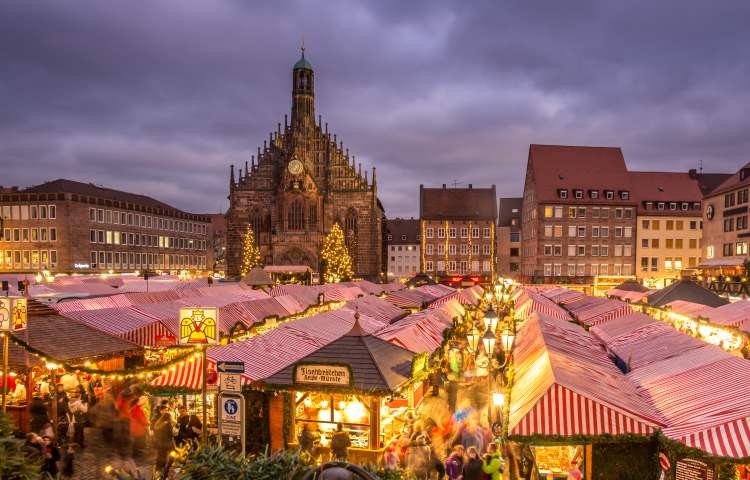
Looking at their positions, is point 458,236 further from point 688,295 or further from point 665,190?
point 688,295

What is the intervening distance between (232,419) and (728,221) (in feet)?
164

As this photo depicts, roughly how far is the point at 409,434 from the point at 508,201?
247 ft

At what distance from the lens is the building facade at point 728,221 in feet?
141

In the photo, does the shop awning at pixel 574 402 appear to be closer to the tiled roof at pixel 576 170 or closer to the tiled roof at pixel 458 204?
the tiled roof at pixel 576 170

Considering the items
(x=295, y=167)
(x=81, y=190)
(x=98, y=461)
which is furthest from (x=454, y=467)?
(x=81, y=190)

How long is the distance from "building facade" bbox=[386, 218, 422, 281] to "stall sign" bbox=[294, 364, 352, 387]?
76733mm

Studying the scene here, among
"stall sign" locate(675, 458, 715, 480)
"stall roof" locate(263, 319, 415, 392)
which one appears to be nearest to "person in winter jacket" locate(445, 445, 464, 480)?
"stall roof" locate(263, 319, 415, 392)

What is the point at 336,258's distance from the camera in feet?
193

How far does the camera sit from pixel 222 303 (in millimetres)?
20562

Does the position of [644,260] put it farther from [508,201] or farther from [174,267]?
[174,267]

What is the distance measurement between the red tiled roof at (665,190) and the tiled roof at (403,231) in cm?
3387

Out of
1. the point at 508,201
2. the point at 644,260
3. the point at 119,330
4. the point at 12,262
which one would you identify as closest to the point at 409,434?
the point at 119,330

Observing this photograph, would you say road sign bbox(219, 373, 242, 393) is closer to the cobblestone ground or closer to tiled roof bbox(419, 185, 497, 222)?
the cobblestone ground

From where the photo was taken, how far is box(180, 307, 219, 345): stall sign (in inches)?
359
